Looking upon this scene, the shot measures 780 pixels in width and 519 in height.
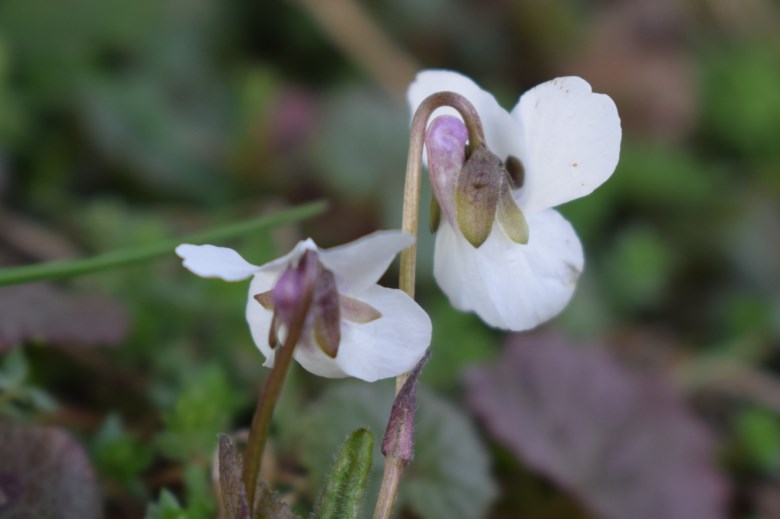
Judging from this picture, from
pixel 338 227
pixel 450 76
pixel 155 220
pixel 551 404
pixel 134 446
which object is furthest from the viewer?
pixel 338 227

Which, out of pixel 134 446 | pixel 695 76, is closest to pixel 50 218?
pixel 134 446

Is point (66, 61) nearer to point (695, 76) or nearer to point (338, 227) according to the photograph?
point (338, 227)

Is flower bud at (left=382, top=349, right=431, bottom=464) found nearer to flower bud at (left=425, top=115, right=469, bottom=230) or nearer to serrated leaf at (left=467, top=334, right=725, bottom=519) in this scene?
flower bud at (left=425, top=115, right=469, bottom=230)

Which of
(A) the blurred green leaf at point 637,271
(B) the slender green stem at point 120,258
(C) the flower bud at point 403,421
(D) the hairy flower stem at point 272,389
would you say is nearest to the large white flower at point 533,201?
(C) the flower bud at point 403,421

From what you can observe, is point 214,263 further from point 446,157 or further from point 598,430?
point 598,430

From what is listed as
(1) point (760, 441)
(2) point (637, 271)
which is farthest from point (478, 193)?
(2) point (637, 271)
